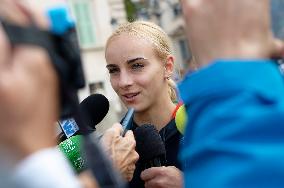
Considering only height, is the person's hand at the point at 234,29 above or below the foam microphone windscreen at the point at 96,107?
above

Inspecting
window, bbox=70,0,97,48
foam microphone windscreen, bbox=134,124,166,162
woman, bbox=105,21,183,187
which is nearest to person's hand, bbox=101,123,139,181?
foam microphone windscreen, bbox=134,124,166,162

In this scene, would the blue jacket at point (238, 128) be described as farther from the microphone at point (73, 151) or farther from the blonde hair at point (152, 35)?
the blonde hair at point (152, 35)

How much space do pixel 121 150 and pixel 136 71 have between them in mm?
658

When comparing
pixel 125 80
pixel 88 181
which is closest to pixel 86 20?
pixel 125 80

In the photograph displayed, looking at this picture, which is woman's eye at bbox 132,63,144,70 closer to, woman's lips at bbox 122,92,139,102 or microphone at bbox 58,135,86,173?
woman's lips at bbox 122,92,139,102

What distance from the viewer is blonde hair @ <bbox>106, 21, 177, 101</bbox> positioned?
2125 millimetres

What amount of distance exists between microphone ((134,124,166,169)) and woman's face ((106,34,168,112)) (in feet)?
0.96

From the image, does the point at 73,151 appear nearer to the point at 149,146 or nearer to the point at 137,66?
the point at 149,146

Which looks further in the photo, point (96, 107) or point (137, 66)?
point (96, 107)

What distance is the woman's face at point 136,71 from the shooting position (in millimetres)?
2037

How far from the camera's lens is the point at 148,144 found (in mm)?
1688

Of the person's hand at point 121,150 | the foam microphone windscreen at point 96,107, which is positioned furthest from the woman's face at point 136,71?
the person's hand at point 121,150

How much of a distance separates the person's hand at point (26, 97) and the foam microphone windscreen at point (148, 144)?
3.69 feet

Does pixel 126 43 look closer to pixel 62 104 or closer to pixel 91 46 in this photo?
pixel 62 104
